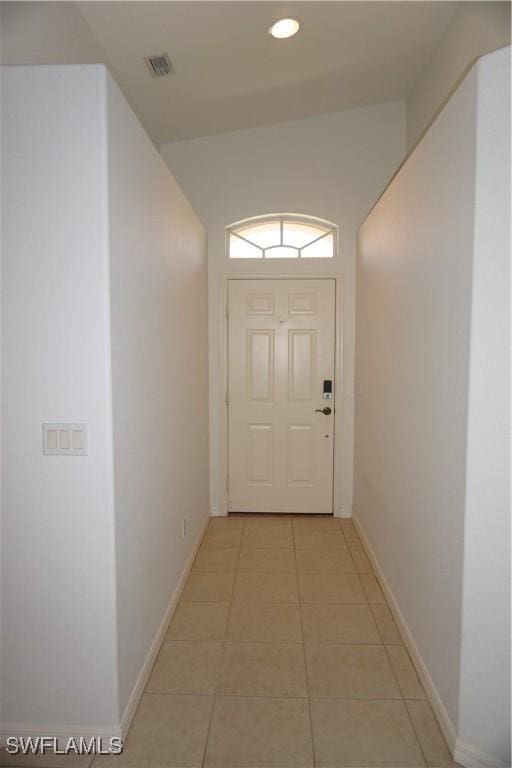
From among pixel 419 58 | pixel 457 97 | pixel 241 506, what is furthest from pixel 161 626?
pixel 419 58

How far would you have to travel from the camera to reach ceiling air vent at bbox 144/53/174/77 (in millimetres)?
2747

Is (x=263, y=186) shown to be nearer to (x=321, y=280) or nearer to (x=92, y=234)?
(x=321, y=280)

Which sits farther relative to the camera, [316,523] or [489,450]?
[316,523]

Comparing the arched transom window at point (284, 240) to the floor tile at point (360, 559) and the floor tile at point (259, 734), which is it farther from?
the floor tile at point (259, 734)

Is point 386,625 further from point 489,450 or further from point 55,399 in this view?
point 55,399

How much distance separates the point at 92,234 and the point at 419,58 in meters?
2.91

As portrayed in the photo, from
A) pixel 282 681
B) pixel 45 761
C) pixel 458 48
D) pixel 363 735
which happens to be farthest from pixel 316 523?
pixel 458 48

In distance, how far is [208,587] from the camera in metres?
2.85

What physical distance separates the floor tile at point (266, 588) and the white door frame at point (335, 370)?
1185mm

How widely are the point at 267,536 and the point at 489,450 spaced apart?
95.8 inches

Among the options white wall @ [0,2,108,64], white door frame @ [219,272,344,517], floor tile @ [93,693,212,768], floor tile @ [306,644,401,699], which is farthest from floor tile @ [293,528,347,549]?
white wall @ [0,2,108,64]

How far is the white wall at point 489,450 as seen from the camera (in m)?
1.50

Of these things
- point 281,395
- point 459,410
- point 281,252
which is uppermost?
point 281,252

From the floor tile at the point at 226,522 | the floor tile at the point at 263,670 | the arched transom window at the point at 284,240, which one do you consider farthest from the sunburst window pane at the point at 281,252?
the floor tile at the point at 263,670
